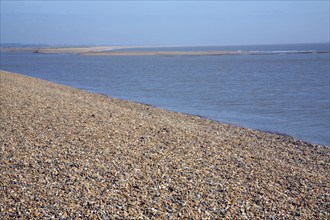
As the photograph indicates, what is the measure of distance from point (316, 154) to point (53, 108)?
389 inches

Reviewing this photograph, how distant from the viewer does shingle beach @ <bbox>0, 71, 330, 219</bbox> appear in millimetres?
7117

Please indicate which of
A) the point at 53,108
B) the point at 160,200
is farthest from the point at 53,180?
the point at 53,108

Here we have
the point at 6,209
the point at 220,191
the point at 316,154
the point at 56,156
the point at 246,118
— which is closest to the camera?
the point at 6,209

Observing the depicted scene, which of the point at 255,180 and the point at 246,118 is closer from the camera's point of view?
the point at 255,180

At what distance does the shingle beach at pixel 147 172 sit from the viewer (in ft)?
23.4

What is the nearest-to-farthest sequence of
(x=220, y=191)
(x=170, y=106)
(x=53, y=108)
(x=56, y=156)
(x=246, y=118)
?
(x=220, y=191)
(x=56, y=156)
(x=53, y=108)
(x=246, y=118)
(x=170, y=106)

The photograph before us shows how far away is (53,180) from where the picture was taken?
809 cm

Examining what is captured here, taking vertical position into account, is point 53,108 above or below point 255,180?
above

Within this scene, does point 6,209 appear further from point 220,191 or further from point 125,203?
point 220,191

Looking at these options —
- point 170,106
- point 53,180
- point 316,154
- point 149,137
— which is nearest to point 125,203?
point 53,180

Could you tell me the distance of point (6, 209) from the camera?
22.3ft

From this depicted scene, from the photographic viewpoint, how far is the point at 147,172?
883cm

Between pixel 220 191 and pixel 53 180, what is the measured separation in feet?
11.1

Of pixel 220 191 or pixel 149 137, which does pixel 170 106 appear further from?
pixel 220 191
